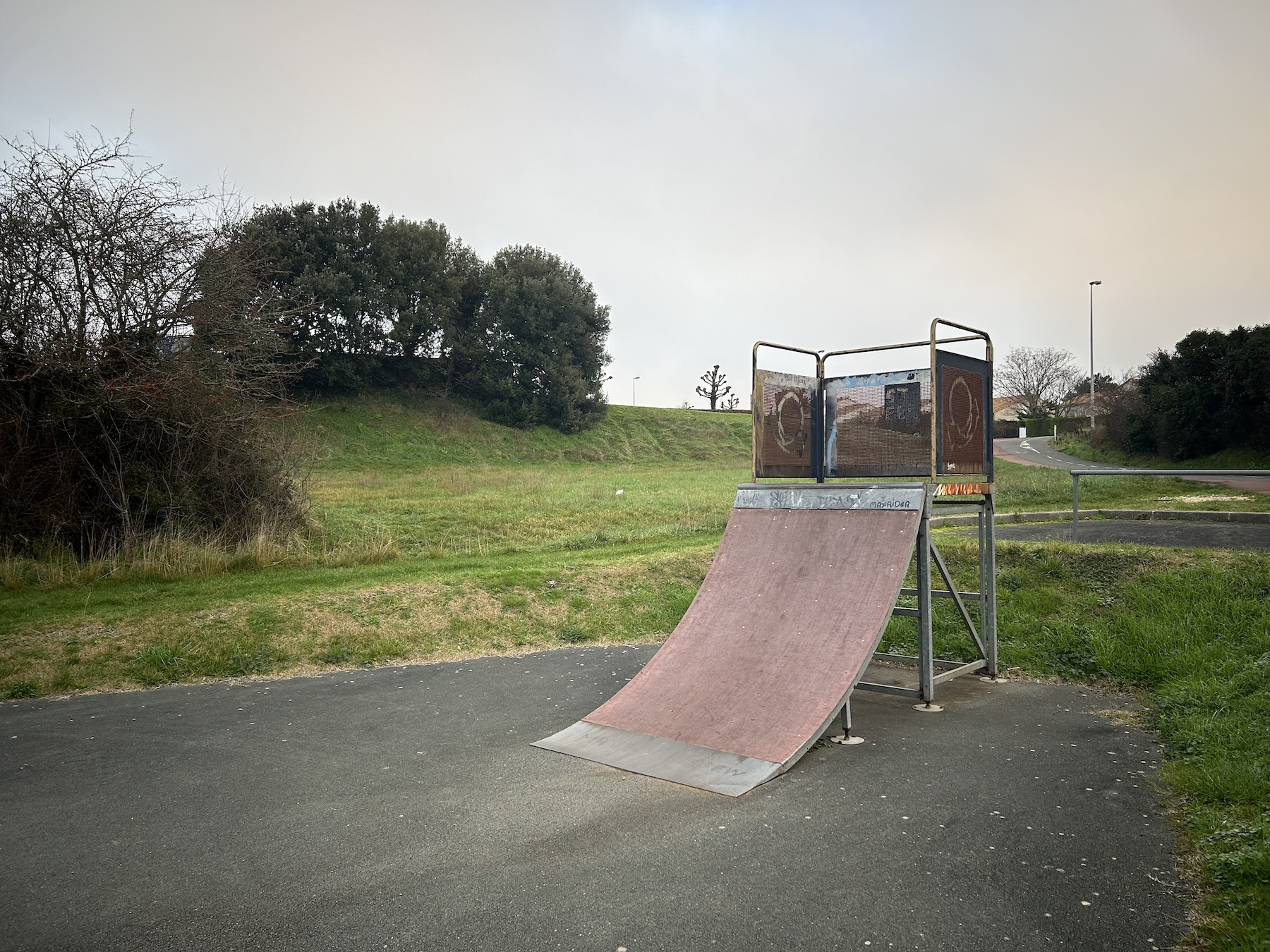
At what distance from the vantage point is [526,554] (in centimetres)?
1227

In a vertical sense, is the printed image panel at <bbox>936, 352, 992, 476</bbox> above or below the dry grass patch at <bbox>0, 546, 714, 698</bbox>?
above

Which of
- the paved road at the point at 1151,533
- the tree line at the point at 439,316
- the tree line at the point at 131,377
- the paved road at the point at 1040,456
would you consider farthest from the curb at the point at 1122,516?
the tree line at the point at 439,316

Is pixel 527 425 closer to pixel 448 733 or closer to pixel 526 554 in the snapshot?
pixel 526 554

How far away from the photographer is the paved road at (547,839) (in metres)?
3.05

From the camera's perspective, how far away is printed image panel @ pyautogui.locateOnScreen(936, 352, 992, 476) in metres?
6.18

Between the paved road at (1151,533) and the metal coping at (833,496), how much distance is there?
446 cm

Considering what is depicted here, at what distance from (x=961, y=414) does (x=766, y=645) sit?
2.29 m

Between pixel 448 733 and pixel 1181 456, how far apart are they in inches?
1119

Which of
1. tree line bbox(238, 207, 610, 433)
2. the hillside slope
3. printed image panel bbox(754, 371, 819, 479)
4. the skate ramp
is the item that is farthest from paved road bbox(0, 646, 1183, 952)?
tree line bbox(238, 207, 610, 433)

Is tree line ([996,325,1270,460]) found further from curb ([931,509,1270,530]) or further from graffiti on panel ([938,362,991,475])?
graffiti on panel ([938,362,991,475])

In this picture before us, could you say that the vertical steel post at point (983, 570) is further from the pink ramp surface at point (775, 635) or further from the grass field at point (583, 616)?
the pink ramp surface at point (775, 635)

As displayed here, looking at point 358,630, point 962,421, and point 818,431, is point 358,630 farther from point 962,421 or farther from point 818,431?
point 962,421

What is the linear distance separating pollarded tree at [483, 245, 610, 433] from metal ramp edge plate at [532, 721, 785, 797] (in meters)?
35.0

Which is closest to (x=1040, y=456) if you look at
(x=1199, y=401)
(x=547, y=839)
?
(x=1199, y=401)
